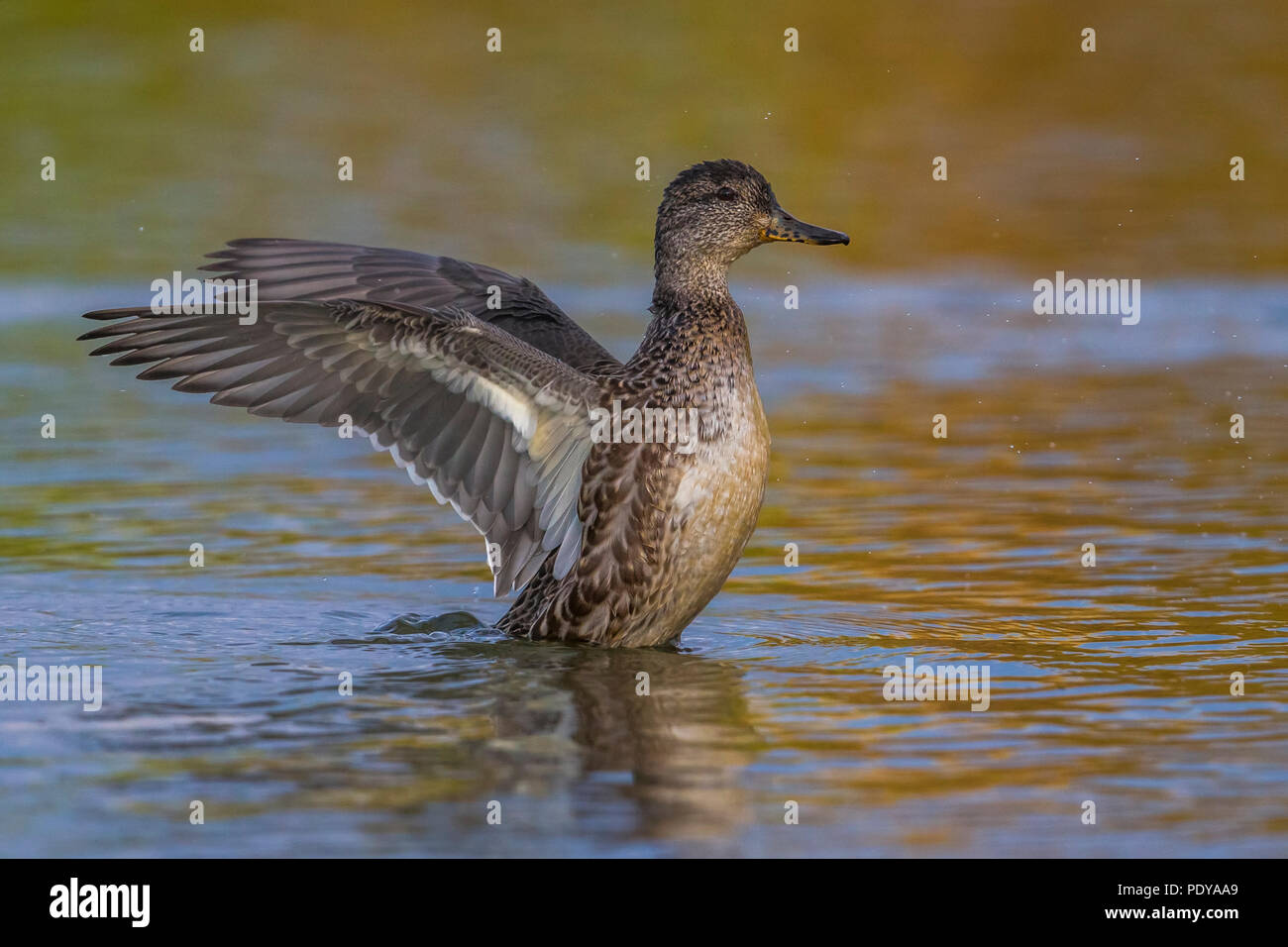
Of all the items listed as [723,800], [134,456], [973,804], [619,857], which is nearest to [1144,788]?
[973,804]

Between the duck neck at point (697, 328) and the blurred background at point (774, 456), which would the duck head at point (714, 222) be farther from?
the blurred background at point (774, 456)

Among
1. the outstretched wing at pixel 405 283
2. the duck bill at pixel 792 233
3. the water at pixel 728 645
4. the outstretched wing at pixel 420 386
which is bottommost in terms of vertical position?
the water at pixel 728 645

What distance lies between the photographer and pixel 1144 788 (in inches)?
210

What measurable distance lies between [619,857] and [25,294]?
12.1m

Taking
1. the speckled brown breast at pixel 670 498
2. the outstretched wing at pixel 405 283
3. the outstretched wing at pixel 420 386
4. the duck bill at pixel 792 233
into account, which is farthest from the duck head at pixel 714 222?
the outstretched wing at pixel 420 386

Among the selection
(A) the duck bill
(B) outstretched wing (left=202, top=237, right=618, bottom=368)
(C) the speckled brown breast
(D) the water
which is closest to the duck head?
(A) the duck bill

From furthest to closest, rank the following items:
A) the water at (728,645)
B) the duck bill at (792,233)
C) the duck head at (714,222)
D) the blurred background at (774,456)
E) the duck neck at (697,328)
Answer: the duck bill at (792,233), the duck head at (714,222), the duck neck at (697,328), the blurred background at (774,456), the water at (728,645)

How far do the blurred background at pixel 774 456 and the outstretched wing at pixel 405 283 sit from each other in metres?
1.17

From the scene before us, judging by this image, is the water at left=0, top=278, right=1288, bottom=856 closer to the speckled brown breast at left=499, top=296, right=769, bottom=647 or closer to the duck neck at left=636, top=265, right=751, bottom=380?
the speckled brown breast at left=499, top=296, right=769, bottom=647

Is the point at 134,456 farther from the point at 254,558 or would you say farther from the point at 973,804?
the point at 973,804

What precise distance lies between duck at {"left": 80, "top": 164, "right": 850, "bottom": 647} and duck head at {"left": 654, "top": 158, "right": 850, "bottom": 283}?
2cm

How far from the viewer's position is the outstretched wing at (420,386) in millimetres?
6895

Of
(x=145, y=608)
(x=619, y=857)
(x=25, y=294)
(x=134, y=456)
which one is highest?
(x=25, y=294)

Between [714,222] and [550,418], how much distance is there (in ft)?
3.57
